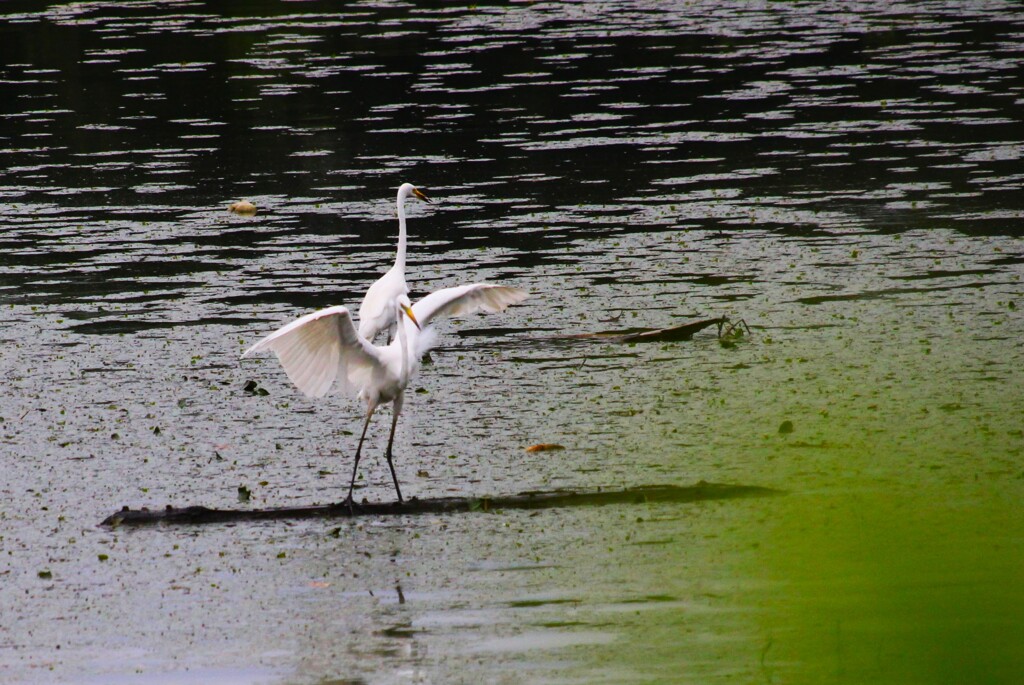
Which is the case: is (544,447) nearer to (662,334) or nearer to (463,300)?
(463,300)

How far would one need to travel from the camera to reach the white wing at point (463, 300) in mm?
8039

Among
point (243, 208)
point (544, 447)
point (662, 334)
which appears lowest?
point (243, 208)

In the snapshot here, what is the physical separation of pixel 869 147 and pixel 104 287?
24.7 ft

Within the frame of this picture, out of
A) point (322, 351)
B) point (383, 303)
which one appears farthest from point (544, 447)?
point (383, 303)

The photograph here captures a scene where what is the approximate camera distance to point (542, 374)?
349 inches

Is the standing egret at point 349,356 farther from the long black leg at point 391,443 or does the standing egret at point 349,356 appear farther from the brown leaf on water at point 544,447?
the brown leaf on water at point 544,447

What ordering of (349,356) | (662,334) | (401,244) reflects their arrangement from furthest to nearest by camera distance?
(662,334) < (401,244) < (349,356)

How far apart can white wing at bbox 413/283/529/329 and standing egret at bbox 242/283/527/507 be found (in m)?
0.30

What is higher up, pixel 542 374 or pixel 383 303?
pixel 383 303

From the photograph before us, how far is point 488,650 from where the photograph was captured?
17.2 ft

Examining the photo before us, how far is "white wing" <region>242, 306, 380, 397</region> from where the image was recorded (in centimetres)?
696

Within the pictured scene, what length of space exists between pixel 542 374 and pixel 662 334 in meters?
0.92

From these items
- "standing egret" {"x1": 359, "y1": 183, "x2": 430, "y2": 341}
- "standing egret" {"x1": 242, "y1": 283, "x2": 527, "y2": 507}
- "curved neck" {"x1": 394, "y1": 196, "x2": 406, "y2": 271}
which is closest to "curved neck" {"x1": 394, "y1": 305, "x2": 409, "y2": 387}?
"standing egret" {"x1": 242, "y1": 283, "x2": 527, "y2": 507}

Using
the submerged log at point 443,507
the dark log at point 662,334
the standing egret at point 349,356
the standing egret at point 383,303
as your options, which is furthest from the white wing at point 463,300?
the submerged log at point 443,507
